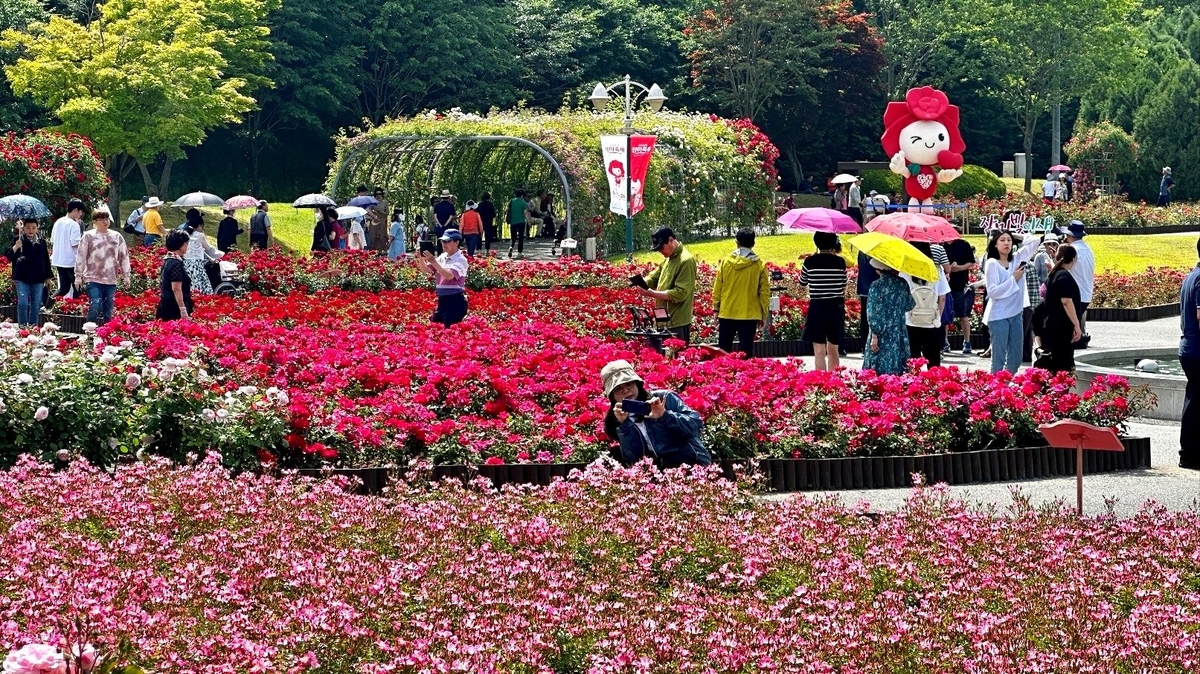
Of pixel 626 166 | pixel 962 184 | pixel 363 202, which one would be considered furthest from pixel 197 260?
pixel 962 184

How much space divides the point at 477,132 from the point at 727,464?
86.9ft

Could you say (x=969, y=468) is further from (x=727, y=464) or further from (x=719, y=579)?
(x=719, y=579)

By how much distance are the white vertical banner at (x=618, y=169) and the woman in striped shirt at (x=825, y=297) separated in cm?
1296

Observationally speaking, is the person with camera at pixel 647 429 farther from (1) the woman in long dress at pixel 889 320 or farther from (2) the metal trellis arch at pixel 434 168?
(2) the metal trellis arch at pixel 434 168

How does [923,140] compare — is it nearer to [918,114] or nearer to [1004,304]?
[918,114]

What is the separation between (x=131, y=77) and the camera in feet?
138

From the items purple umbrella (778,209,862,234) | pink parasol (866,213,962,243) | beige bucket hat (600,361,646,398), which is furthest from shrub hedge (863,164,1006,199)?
beige bucket hat (600,361,646,398)

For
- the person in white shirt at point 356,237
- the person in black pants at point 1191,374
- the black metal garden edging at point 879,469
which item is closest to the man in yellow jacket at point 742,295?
the black metal garden edging at point 879,469

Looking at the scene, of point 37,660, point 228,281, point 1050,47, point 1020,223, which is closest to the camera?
point 37,660

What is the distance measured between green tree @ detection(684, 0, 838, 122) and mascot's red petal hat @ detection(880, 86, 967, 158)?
2772 centimetres

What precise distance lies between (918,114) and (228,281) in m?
12.5

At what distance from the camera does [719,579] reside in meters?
7.38

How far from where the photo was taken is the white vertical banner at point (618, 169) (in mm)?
27750

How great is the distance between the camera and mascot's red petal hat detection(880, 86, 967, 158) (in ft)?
94.9
